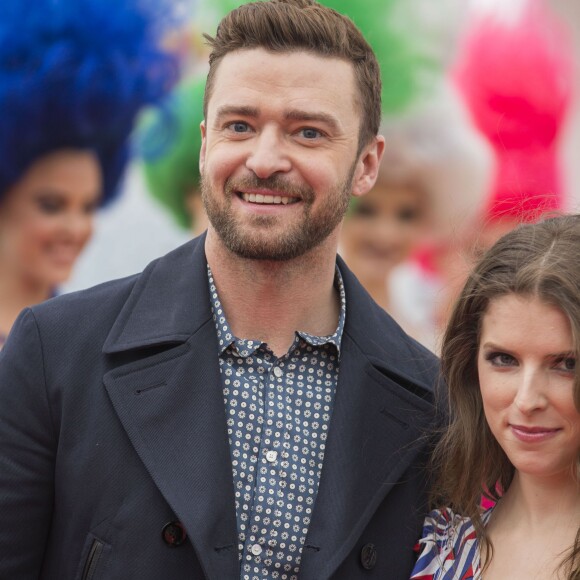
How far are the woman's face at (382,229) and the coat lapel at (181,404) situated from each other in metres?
2.02

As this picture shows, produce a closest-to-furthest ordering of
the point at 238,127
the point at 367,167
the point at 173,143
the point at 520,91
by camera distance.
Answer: the point at 238,127 < the point at 367,167 < the point at 173,143 < the point at 520,91

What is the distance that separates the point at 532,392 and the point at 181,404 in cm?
78

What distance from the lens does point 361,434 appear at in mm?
2631

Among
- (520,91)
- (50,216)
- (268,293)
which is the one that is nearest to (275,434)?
(268,293)

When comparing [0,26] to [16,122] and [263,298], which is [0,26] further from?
[263,298]

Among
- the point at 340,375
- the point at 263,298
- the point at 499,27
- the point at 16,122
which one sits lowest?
the point at 340,375

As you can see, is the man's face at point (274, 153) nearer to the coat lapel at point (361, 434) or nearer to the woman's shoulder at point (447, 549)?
the coat lapel at point (361, 434)

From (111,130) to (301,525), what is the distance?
201 cm

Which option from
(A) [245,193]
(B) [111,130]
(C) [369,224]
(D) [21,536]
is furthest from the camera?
(C) [369,224]

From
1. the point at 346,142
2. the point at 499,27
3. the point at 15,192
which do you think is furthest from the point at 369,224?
the point at 346,142

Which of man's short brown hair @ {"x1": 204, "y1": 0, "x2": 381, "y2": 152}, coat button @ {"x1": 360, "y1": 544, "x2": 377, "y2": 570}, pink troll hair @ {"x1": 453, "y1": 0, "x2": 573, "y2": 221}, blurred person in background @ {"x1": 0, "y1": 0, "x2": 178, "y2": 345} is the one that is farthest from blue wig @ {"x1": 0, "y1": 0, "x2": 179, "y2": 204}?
coat button @ {"x1": 360, "y1": 544, "x2": 377, "y2": 570}

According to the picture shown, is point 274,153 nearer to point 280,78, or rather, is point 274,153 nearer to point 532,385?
point 280,78

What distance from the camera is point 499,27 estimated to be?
15.6ft

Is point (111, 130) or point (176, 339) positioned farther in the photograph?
point (111, 130)
